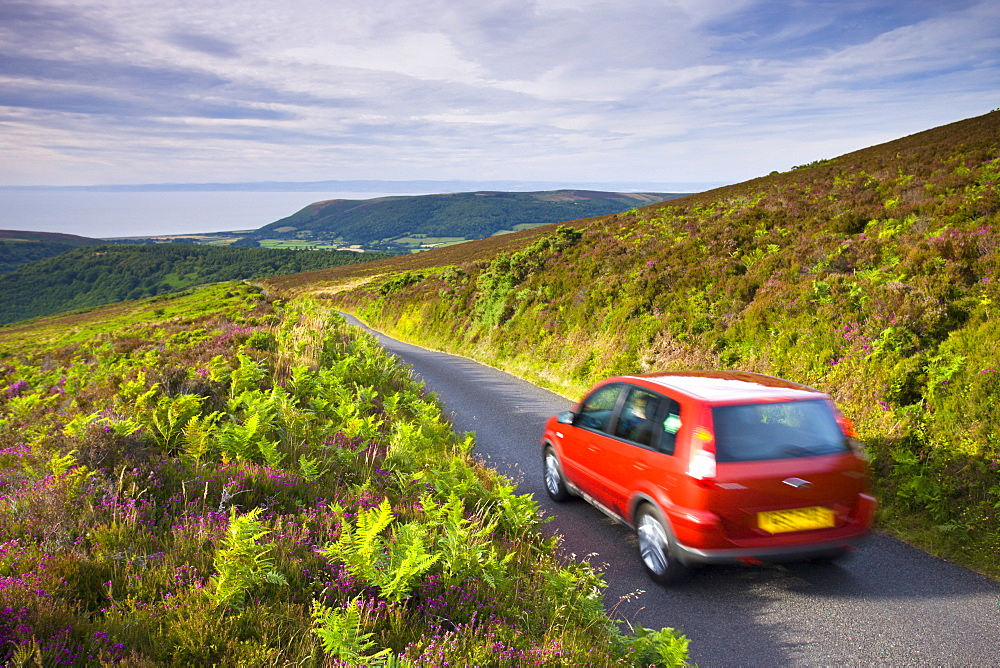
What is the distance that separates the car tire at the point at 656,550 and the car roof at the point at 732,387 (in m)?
1.17

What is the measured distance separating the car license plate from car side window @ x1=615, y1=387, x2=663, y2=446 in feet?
3.83

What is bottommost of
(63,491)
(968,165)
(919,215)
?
(63,491)

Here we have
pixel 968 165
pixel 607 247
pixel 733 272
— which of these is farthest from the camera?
pixel 607 247

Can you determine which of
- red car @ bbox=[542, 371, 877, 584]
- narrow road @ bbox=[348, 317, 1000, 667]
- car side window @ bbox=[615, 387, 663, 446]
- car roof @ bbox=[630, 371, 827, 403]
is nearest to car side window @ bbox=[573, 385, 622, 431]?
car side window @ bbox=[615, 387, 663, 446]

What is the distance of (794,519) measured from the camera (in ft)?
15.3

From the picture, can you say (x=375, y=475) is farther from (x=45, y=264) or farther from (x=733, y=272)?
(x=45, y=264)

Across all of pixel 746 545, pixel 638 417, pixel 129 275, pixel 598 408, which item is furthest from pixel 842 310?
pixel 129 275

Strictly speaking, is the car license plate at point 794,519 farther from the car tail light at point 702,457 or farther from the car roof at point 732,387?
the car roof at point 732,387

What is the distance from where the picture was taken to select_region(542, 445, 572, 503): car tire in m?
7.21

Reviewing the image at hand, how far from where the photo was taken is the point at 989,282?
8312 mm

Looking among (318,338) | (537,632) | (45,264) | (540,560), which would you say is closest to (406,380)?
(318,338)

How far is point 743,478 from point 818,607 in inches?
46.4

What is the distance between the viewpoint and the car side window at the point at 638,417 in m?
5.52

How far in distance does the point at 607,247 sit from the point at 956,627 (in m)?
17.3
